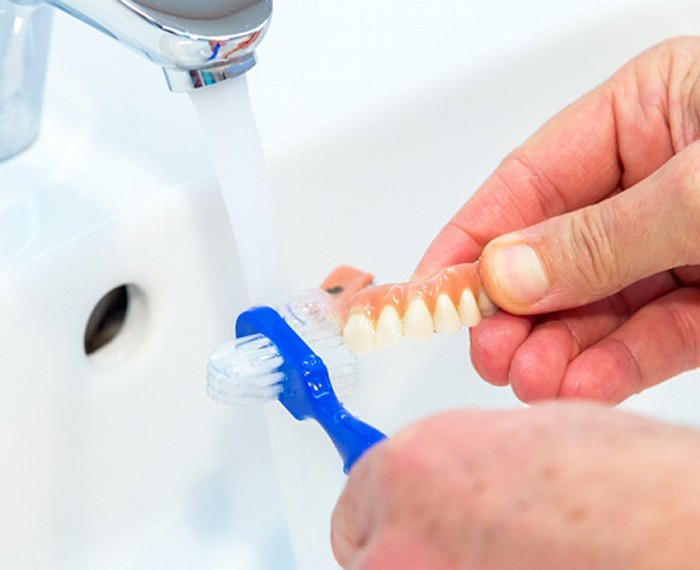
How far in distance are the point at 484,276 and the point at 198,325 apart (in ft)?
0.51

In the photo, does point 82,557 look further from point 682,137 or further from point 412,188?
point 682,137

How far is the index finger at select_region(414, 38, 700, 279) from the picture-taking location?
1.72 ft

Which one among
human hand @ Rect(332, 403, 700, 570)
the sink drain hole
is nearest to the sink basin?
the sink drain hole

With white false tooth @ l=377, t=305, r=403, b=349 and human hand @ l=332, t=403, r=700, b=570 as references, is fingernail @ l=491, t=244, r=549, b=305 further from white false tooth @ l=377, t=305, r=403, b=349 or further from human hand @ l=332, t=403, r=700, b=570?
human hand @ l=332, t=403, r=700, b=570

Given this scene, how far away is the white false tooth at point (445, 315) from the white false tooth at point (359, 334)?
0.03 metres

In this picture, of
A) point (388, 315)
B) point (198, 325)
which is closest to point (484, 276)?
point (388, 315)

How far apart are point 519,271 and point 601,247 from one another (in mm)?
38

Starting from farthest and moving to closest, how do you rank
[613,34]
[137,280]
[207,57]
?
[613,34]
[137,280]
[207,57]

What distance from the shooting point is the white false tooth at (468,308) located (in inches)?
18.1

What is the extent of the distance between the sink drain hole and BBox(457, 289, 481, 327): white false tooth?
155 millimetres

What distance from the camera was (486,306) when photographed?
1.56 ft

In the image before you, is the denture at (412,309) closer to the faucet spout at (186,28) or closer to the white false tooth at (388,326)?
the white false tooth at (388,326)

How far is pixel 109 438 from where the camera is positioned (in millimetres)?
512

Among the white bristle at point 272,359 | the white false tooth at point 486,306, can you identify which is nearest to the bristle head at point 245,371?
the white bristle at point 272,359
